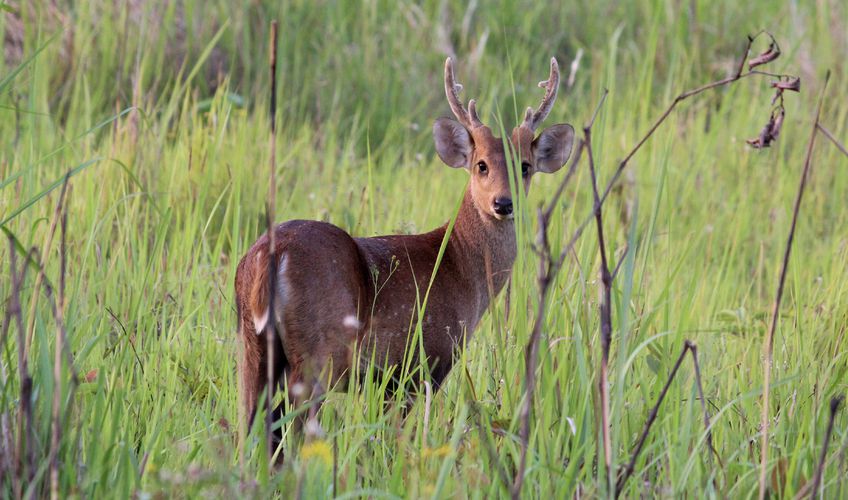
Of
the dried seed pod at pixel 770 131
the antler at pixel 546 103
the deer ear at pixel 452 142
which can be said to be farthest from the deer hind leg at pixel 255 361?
the dried seed pod at pixel 770 131

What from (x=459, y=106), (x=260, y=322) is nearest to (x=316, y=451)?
(x=260, y=322)

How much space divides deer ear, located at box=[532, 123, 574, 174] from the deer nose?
0.36 meters

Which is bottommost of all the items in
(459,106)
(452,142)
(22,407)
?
(22,407)

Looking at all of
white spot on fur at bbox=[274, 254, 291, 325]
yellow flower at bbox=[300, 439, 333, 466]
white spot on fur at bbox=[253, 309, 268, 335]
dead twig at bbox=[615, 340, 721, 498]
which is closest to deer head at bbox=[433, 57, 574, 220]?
white spot on fur at bbox=[274, 254, 291, 325]

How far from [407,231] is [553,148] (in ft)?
2.03

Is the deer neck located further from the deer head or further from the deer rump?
the deer rump

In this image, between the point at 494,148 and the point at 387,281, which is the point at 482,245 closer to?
the point at 494,148

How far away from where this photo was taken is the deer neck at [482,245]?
4.26 metres

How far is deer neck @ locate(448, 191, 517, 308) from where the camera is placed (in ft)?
14.0

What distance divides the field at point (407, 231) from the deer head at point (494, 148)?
21 centimetres

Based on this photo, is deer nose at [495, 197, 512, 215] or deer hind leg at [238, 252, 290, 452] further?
deer nose at [495, 197, 512, 215]

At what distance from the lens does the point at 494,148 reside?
171 inches

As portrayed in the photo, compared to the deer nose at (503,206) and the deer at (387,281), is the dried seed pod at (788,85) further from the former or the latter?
the deer nose at (503,206)

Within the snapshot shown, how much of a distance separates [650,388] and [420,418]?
2.22 ft
